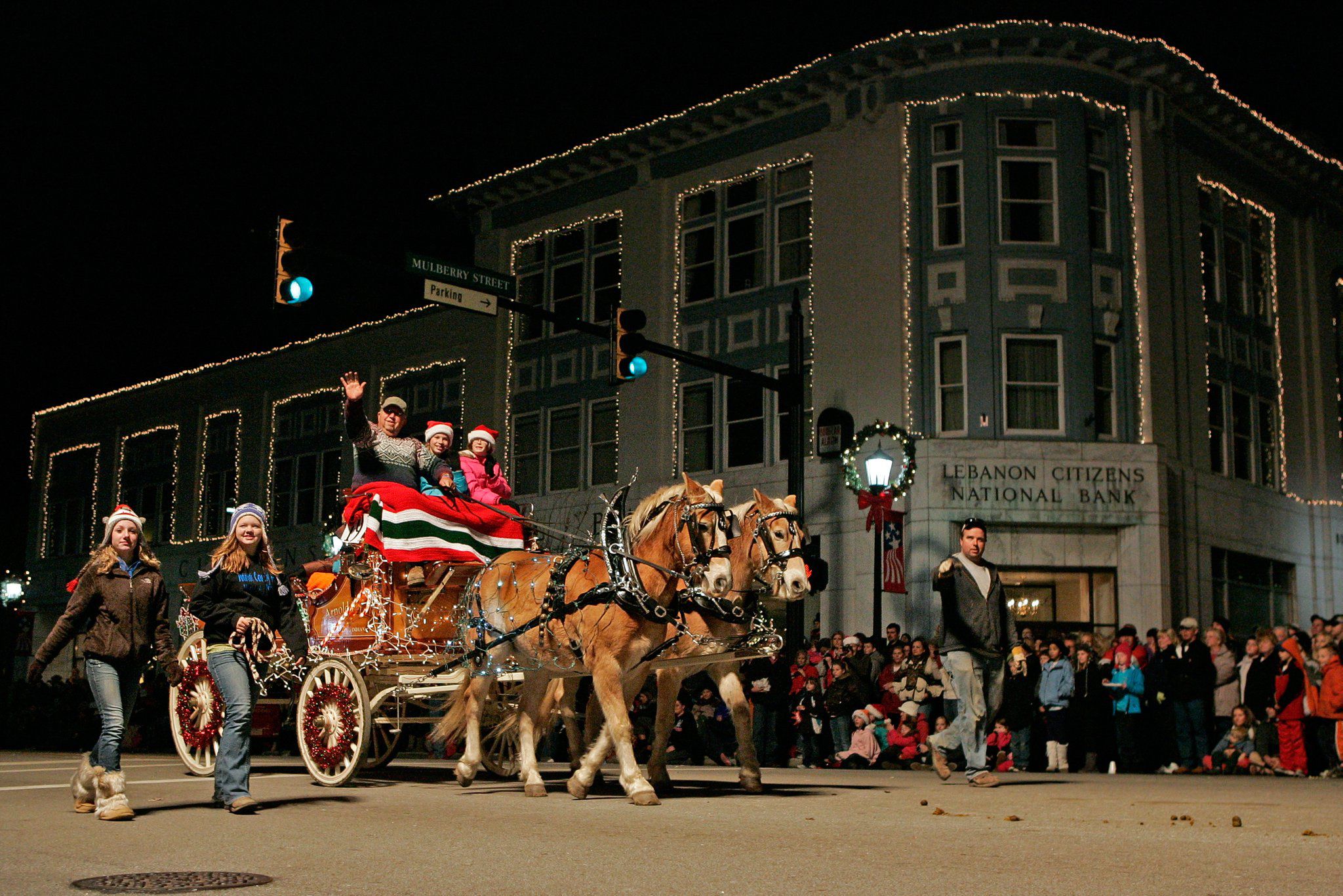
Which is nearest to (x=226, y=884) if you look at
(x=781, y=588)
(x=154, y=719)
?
(x=781, y=588)

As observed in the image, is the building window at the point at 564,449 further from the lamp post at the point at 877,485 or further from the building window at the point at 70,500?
the building window at the point at 70,500

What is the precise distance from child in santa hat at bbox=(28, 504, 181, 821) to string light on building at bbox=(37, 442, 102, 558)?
130 ft

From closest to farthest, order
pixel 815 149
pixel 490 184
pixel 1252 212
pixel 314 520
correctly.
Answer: pixel 815 149
pixel 1252 212
pixel 490 184
pixel 314 520

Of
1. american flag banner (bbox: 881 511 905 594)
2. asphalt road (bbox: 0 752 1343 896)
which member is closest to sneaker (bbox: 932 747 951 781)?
asphalt road (bbox: 0 752 1343 896)

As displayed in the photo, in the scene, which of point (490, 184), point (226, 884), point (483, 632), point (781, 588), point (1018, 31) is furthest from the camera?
point (490, 184)

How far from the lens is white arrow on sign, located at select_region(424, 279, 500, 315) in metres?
17.8

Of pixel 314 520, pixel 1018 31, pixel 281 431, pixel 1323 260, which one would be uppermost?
pixel 1018 31

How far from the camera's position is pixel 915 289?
27.0m

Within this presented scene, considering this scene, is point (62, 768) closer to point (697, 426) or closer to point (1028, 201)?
point (697, 426)

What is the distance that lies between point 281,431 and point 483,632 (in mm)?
30236

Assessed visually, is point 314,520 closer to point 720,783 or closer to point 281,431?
point 281,431

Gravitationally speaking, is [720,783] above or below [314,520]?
below

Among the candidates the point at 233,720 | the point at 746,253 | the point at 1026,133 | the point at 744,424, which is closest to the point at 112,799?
the point at 233,720

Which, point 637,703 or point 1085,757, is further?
point 637,703
